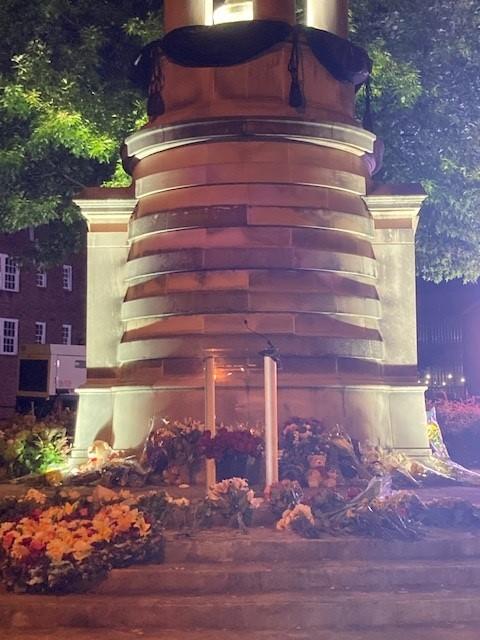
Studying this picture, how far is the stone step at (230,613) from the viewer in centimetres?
731

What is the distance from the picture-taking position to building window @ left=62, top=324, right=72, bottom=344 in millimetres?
54188

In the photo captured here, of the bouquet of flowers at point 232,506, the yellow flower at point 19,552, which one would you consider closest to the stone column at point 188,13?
the bouquet of flowers at point 232,506

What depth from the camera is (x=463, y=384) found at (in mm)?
55594

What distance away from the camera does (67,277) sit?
54438 mm

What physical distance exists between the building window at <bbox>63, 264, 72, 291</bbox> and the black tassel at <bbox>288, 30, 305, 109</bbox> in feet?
138

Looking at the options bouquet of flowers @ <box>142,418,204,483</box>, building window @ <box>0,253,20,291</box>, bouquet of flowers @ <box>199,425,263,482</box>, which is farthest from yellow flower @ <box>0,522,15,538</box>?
building window @ <box>0,253,20,291</box>

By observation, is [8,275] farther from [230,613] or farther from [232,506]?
[230,613]

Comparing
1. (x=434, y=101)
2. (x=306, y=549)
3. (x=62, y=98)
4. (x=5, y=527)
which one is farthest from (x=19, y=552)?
(x=434, y=101)

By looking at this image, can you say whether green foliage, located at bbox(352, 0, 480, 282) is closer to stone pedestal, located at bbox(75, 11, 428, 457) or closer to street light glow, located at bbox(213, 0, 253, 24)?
street light glow, located at bbox(213, 0, 253, 24)

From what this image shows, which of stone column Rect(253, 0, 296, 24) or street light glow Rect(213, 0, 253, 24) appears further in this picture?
street light glow Rect(213, 0, 253, 24)

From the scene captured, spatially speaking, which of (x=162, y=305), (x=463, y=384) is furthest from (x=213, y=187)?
(x=463, y=384)

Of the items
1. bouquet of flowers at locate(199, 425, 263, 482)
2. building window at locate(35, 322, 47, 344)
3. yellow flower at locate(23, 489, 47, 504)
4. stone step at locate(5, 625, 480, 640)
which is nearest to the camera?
stone step at locate(5, 625, 480, 640)

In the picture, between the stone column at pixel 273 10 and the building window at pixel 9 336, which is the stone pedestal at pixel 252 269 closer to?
the stone column at pixel 273 10

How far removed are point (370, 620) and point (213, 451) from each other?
312 centimetres
